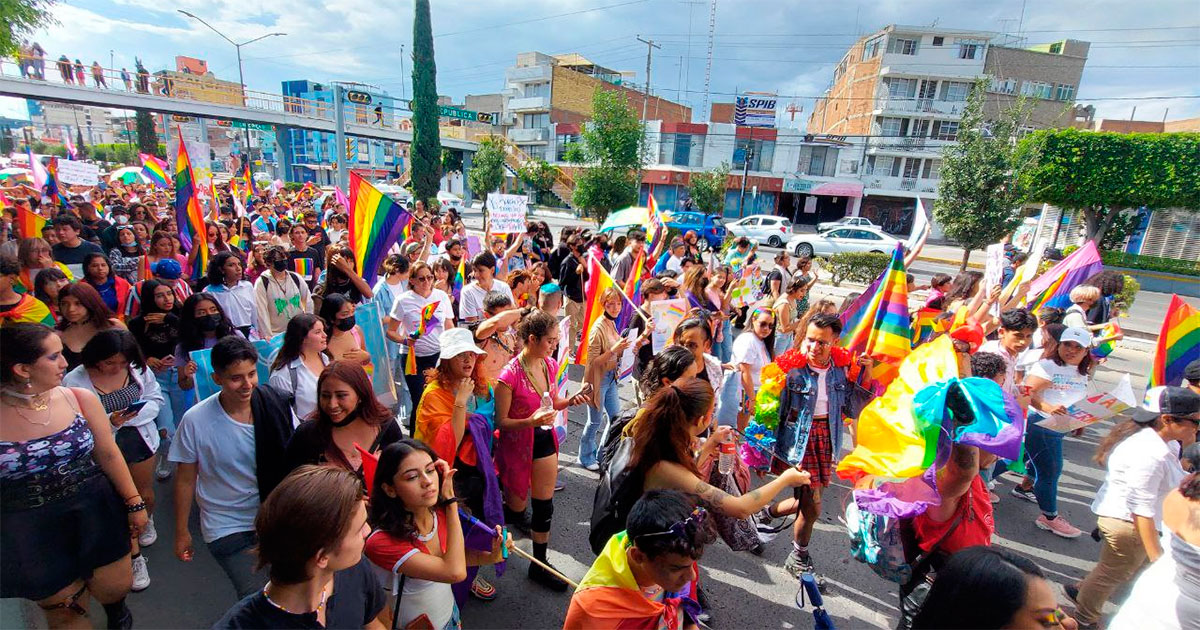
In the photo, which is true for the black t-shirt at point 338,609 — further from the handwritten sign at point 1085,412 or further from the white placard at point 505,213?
the white placard at point 505,213

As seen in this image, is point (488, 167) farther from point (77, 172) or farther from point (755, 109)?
point (77, 172)

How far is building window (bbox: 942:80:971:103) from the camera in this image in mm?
38281

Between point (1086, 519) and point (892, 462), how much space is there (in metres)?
3.72

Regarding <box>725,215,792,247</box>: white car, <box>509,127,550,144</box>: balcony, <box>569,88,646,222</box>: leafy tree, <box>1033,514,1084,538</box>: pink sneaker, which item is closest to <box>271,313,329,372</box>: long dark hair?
<box>1033,514,1084,538</box>: pink sneaker

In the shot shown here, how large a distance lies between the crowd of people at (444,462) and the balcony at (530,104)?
47797mm

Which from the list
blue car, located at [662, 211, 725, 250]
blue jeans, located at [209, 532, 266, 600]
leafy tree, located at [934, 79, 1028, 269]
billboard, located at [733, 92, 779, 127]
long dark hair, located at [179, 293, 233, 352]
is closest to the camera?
blue jeans, located at [209, 532, 266, 600]

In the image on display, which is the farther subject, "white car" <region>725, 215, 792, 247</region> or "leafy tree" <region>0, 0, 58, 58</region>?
"white car" <region>725, 215, 792, 247</region>

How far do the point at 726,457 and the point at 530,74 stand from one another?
5387cm

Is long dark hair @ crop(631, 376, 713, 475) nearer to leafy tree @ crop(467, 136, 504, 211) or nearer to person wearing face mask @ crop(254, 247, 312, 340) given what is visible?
person wearing face mask @ crop(254, 247, 312, 340)

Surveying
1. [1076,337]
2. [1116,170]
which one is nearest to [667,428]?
[1076,337]

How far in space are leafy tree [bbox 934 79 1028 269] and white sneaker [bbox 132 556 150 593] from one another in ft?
55.4

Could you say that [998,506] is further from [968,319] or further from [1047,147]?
[1047,147]

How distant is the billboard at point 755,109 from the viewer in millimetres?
38000

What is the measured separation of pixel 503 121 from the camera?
173ft
